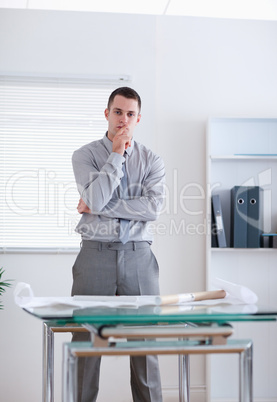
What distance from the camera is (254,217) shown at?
3492 mm

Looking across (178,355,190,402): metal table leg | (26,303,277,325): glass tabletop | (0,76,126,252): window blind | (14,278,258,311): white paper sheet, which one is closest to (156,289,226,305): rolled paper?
(14,278,258,311): white paper sheet

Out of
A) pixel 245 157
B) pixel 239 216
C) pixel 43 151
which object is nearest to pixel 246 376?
pixel 239 216

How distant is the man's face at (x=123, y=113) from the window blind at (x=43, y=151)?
42.6 inches

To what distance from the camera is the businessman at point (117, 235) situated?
246 cm

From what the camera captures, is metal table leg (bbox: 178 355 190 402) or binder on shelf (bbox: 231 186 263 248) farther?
binder on shelf (bbox: 231 186 263 248)

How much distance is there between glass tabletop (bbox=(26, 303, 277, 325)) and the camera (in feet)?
4.50

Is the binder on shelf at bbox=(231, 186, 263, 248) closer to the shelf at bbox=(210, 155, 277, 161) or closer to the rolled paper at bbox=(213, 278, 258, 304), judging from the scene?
the shelf at bbox=(210, 155, 277, 161)

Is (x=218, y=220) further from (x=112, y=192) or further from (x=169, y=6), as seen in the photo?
(x=169, y=6)

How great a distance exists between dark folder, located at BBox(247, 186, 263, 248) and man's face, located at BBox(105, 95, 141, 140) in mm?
1142

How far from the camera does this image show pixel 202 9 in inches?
151

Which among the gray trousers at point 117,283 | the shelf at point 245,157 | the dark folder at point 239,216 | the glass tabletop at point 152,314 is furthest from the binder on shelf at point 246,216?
the glass tabletop at point 152,314

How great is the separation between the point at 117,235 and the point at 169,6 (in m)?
1.86

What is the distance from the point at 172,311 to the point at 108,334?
0.18m

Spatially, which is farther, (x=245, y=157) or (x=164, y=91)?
(x=164, y=91)
